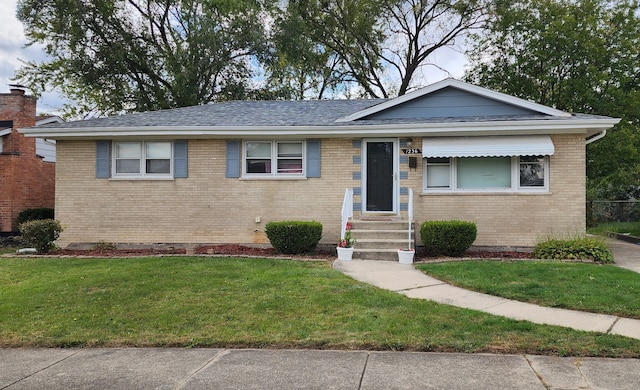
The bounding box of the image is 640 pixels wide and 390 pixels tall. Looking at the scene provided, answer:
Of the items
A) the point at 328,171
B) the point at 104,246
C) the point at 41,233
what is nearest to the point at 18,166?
the point at 41,233

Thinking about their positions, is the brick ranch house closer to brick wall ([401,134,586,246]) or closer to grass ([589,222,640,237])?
brick wall ([401,134,586,246])

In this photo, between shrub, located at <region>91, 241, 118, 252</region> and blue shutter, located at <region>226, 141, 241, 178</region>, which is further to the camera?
blue shutter, located at <region>226, 141, 241, 178</region>

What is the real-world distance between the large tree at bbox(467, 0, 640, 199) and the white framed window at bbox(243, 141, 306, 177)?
14384 mm

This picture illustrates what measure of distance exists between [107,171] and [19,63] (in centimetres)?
1900

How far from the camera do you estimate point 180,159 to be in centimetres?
1180

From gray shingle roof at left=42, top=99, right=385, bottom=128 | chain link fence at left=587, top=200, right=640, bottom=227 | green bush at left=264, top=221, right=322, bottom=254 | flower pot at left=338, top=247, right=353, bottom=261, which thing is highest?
gray shingle roof at left=42, top=99, right=385, bottom=128

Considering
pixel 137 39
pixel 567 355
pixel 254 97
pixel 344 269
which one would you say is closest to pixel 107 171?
pixel 344 269

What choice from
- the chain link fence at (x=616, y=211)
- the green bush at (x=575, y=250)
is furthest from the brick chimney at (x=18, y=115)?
the chain link fence at (x=616, y=211)

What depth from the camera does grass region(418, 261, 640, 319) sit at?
582 cm

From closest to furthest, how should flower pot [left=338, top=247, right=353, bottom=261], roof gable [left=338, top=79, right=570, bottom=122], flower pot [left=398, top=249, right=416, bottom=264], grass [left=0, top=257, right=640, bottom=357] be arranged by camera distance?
grass [left=0, top=257, right=640, bottom=357], flower pot [left=398, top=249, right=416, bottom=264], flower pot [left=338, top=247, right=353, bottom=261], roof gable [left=338, top=79, right=570, bottom=122]

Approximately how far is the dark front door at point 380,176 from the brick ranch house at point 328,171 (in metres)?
0.03

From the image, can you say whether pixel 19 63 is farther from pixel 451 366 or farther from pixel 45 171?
pixel 451 366

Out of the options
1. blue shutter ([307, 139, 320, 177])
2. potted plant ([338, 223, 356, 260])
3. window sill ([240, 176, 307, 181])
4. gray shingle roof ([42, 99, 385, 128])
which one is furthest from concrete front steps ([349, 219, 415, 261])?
gray shingle roof ([42, 99, 385, 128])

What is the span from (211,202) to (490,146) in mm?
7275
